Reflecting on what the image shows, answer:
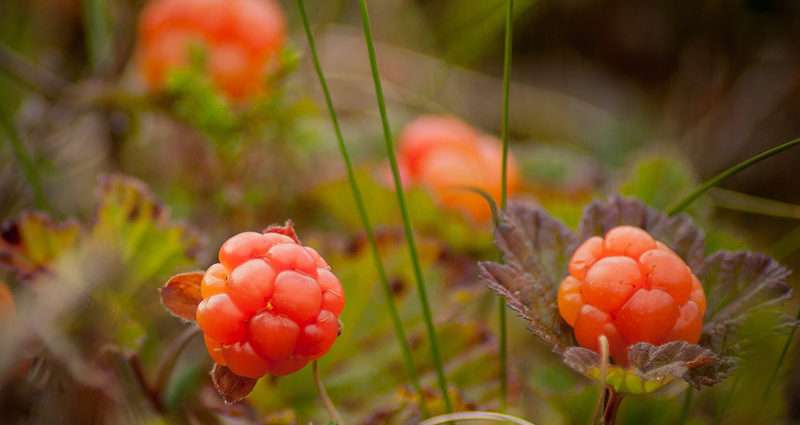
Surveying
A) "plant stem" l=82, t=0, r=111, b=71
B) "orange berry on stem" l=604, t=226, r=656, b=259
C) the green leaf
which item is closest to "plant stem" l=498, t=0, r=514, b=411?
"orange berry on stem" l=604, t=226, r=656, b=259

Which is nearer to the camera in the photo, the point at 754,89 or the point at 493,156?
the point at 493,156

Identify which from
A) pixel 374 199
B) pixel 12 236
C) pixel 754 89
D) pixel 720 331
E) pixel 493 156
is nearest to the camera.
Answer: pixel 720 331

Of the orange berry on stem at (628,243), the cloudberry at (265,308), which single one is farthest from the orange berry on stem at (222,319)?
the orange berry on stem at (628,243)

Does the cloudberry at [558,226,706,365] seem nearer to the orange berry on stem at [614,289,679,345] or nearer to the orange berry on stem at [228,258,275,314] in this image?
the orange berry on stem at [614,289,679,345]

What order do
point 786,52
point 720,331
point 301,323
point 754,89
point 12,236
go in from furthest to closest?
point 754,89 < point 786,52 < point 12,236 < point 720,331 < point 301,323

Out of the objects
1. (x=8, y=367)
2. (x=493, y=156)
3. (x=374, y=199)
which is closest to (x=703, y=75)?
(x=493, y=156)

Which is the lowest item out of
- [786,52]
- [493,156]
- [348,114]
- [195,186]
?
[195,186]

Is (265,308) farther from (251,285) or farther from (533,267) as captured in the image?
(533,267)

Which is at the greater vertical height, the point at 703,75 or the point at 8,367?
the point at 703,75

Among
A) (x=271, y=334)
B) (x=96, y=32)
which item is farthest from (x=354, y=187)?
(x=96, y=32)

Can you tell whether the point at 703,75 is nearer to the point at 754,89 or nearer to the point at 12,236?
the point at 754,89
